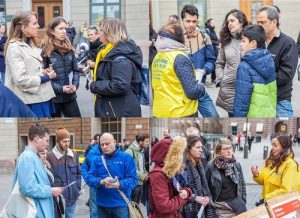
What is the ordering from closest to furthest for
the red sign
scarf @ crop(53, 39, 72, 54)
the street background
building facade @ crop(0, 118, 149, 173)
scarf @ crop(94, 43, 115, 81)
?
the red sign → scarf @ crop(94, 43, 115, 81) → scarf @ crop(53, 39, 72, 54) → building facade @ crop(0, 118, 149, 173) → the street background

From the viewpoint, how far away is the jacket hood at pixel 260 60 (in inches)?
155

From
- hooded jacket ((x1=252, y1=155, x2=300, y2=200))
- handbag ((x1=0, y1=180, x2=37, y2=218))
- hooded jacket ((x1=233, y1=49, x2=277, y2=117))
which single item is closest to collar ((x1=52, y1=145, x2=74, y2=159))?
handbag ((x1=0, y1=180, x2=37, y2=218))

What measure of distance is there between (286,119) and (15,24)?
1734 millimetres

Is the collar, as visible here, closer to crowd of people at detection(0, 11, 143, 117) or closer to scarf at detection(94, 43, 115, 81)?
crowd of people at detection(0, 11, 143, 117)

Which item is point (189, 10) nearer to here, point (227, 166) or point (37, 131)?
point (227, 166)

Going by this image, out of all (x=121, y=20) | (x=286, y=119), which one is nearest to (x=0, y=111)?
(x=121, y=20)

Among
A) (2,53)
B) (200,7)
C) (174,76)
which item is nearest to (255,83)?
(174,76)

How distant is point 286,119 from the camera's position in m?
4.23

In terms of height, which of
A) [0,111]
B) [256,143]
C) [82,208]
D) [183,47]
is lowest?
[82,208]

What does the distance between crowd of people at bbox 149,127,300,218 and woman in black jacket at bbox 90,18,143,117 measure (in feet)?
1.32

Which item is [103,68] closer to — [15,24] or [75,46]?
[75,46]

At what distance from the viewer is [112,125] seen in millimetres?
4191

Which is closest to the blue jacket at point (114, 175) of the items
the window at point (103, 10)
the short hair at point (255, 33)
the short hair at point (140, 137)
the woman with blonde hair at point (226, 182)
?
the short hair at point (140, 137)

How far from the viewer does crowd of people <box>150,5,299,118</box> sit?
3.93 metres
